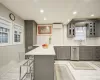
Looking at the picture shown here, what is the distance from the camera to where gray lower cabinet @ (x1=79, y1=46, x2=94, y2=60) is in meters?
5.57

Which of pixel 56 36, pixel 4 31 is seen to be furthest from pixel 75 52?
pixel 4 31

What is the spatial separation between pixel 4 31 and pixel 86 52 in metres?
4.39

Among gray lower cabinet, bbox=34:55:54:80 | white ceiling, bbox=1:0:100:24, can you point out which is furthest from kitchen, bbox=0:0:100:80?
gray lower cabinet, bbox=34:55:54:80

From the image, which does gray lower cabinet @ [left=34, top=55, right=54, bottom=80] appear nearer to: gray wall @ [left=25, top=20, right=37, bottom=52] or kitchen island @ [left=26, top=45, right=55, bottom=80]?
kitchen island @ [left=26, top=45, right=55, bottom=80]

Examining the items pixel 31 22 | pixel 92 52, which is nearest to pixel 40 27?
pixel 31 22

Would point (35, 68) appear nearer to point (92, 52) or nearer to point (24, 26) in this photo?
point (24, 26)

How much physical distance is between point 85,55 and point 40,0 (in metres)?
4.14

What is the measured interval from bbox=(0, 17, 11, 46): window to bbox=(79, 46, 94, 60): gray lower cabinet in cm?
390

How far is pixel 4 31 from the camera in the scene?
3668 mm

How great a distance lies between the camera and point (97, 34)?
5.84 m

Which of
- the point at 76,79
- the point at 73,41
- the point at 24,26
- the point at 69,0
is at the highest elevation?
the point at 69,0

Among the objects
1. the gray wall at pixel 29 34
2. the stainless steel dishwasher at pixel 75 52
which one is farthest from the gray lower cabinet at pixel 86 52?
the gray wall at pixel 29 34

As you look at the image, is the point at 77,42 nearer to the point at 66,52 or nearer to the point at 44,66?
the point at 66,52

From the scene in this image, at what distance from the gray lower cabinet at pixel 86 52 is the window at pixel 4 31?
3.90 meters
